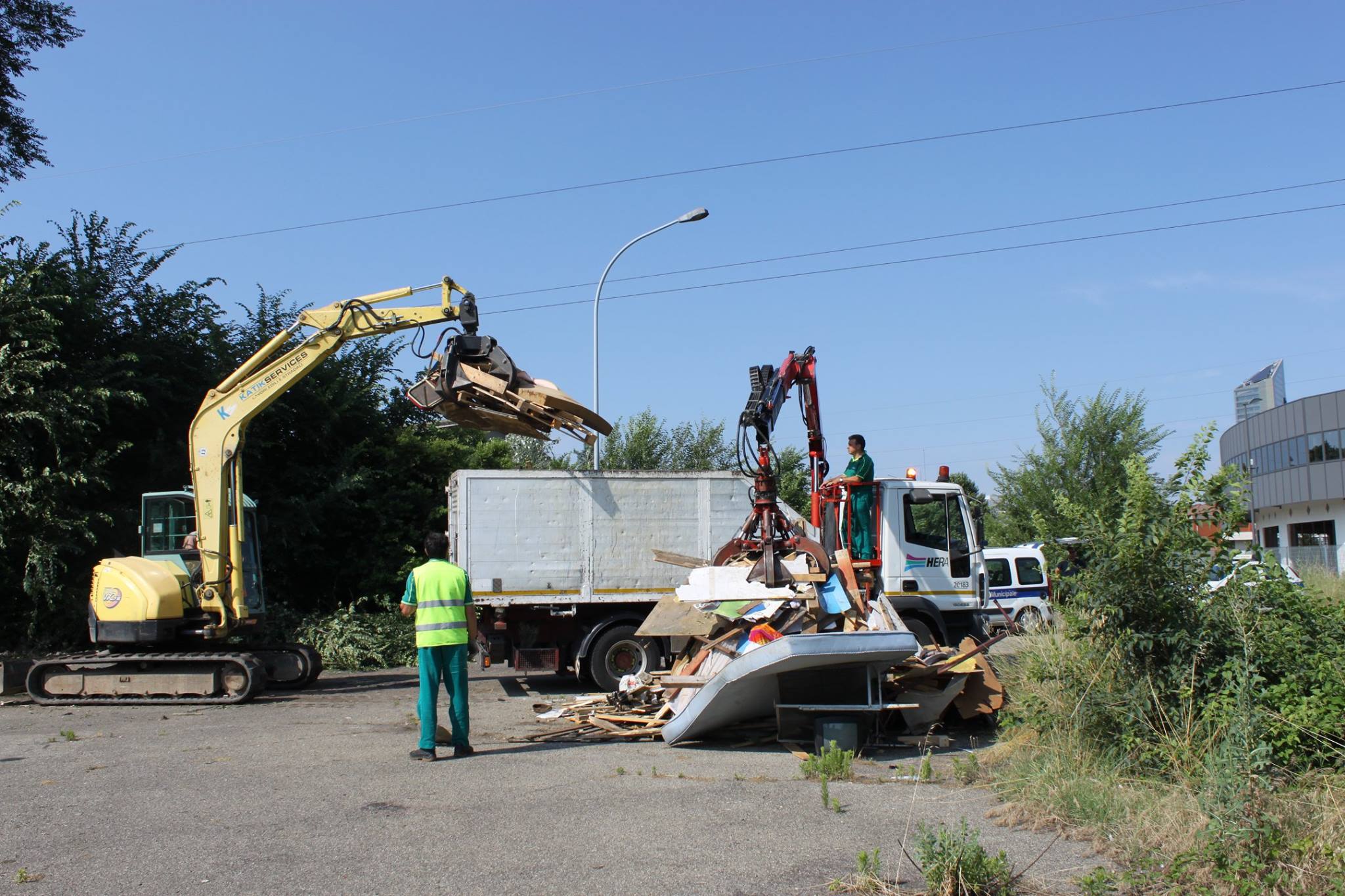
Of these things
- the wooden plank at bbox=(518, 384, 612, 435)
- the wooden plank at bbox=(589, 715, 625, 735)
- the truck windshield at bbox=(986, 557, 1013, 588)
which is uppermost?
the wooden plank at bbox=(518, 384, 612, 435)

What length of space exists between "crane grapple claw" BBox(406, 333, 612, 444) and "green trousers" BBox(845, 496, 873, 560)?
11.2 ft

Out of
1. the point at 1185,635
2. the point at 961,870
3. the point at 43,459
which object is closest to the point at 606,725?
the point at 1185,635

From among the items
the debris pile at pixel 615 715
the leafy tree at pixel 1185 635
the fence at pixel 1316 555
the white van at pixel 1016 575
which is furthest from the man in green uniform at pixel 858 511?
the fence at pixel 1316 555

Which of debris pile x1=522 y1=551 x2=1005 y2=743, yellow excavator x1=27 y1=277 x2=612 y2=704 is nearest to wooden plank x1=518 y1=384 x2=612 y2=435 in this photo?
yellow excavator x1=27 y1=277 x2=612 y2=704

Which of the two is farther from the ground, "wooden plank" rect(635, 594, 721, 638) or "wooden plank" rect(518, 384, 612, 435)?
"wooden plank" rect(518, 384, 612, 435)

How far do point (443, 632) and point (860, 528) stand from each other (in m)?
6.11

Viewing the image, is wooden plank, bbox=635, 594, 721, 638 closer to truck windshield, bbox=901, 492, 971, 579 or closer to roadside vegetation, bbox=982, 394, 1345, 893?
roadside vegetation, bbox=982, 394, 1345, 893

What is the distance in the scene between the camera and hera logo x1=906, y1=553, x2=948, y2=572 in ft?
43.7

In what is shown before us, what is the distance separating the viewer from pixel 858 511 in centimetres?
1323

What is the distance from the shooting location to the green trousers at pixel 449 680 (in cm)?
882

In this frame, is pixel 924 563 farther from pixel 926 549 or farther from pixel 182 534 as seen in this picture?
pixel 182 534

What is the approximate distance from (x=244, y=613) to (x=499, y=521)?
3.39 meters

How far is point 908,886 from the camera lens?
5.20 m

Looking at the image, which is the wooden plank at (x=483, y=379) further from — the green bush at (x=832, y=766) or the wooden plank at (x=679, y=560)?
the green bush at (x=832, y=766)
